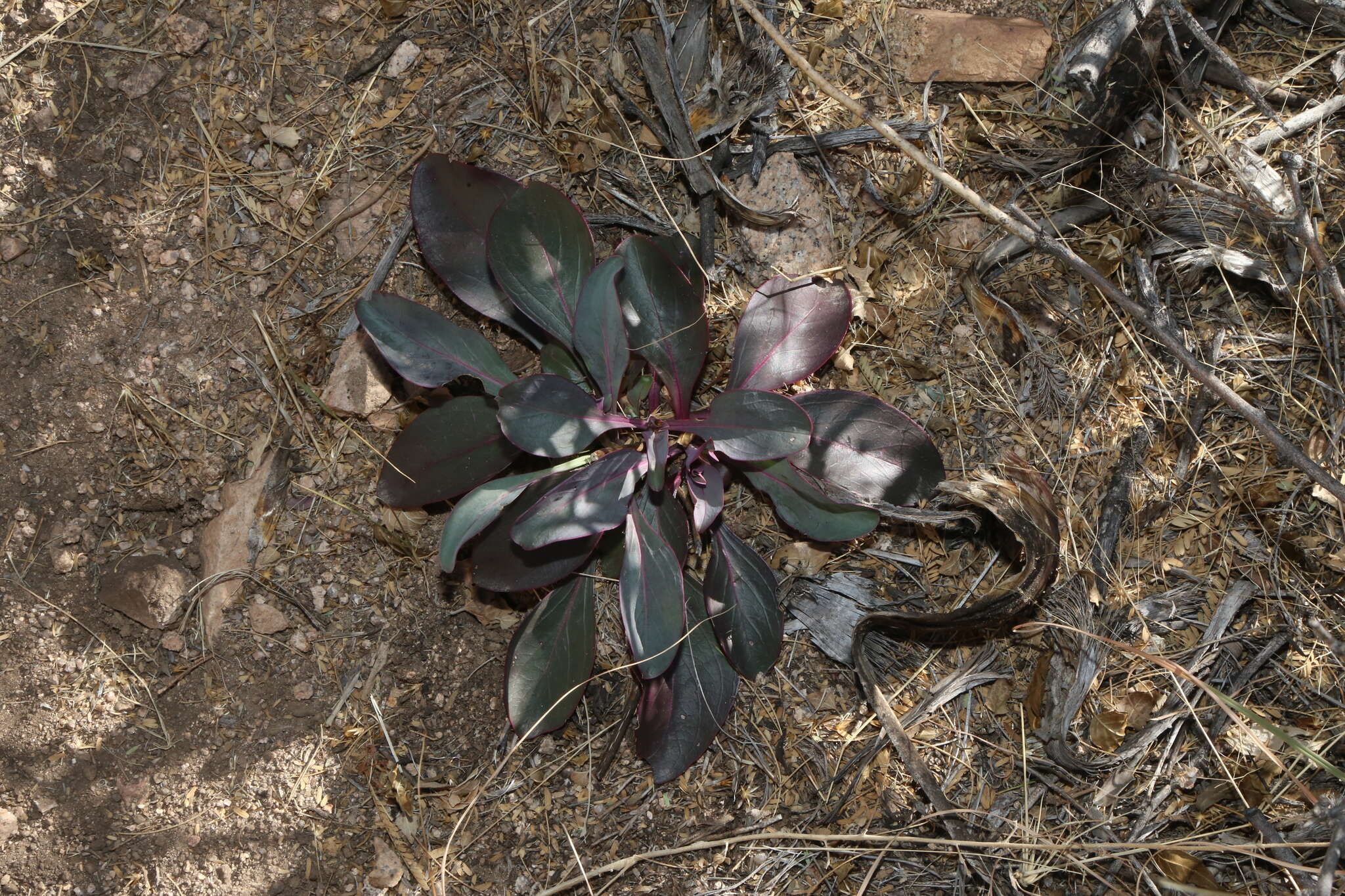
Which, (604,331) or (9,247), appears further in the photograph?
(9,247)

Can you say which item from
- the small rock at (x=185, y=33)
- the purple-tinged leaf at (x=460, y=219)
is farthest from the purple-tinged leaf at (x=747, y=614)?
the small rock at (x=185, y=33)

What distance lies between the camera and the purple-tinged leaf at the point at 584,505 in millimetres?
1864

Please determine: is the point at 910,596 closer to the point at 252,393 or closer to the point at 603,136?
the point at 603,136

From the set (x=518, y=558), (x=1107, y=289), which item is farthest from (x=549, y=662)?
(x=1107, y=289)

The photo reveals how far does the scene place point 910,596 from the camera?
215 cm

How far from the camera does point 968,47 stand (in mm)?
2248

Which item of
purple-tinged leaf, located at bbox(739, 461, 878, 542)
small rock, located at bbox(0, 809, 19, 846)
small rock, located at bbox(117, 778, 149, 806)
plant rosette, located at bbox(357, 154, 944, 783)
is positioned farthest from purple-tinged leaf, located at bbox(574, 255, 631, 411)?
small rock, located at bbox(0, 809, 19, 846)

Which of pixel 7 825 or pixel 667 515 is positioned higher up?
pixel 667 515

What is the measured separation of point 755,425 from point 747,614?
1.48 feet

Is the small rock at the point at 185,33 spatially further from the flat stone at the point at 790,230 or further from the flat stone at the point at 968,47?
the flat stone at the point at 968,47

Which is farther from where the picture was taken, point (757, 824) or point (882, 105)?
point (882, 105)

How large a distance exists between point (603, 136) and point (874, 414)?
3.16ft

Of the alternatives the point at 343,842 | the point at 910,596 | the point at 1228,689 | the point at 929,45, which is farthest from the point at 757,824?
the point at 929,45

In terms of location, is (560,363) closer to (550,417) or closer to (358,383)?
(550,417)
